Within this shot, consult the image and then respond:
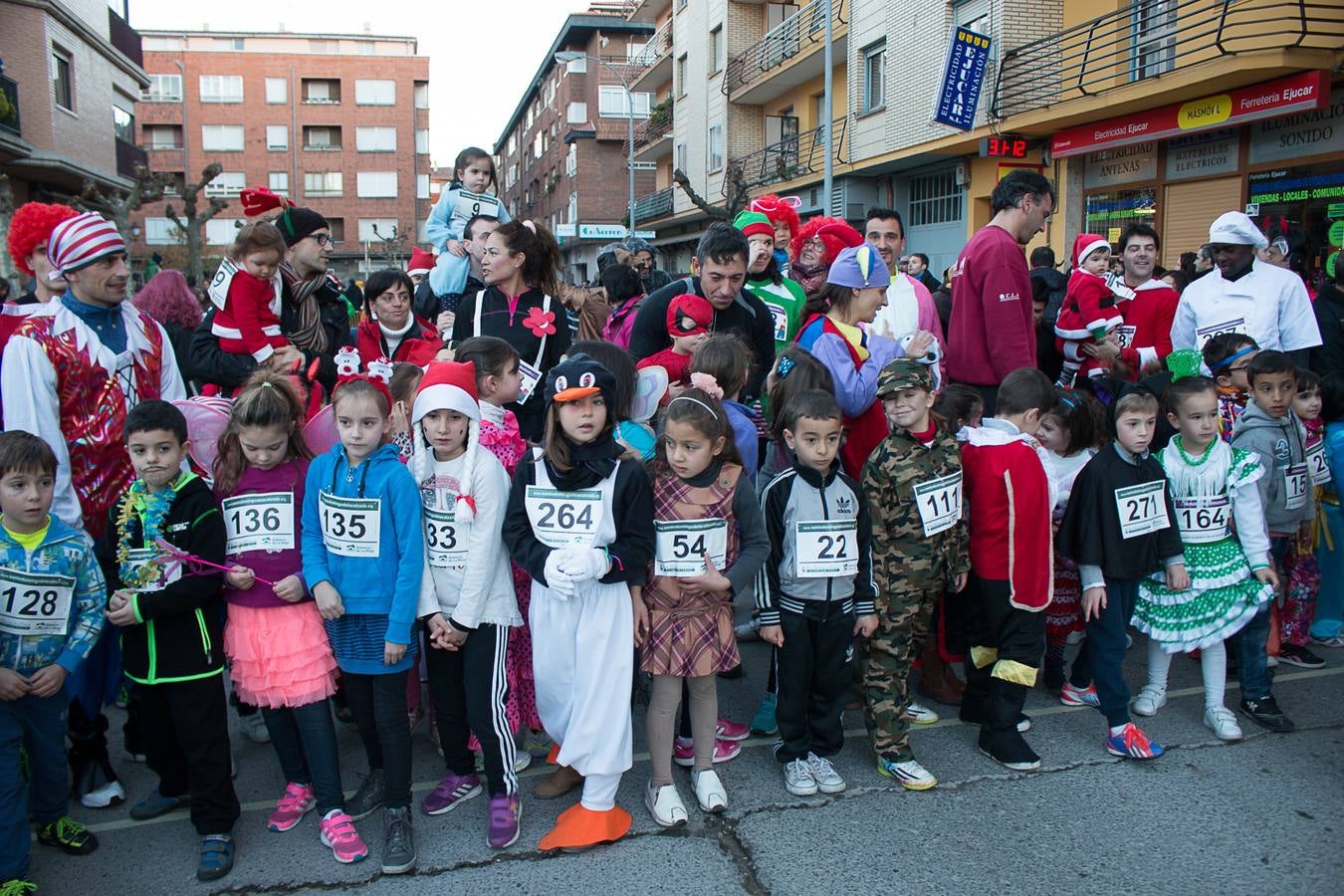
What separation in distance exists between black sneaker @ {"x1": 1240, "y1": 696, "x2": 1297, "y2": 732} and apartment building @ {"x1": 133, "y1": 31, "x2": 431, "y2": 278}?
5588 centimetres

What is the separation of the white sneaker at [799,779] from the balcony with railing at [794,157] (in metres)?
20.0

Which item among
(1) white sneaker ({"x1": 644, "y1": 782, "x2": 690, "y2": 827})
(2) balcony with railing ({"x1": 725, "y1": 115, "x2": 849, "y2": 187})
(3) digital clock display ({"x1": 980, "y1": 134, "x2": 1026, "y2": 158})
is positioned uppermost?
(2) balcony with railing ({"x1": 725, "y1": 115, "x2": 849, "y2": 187})

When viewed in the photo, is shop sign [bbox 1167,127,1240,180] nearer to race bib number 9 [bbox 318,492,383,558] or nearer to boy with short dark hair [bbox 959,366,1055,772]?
boy with short dark hair [bbox 959,366,1055,772]

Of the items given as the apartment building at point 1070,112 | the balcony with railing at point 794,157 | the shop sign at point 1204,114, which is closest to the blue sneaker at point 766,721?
the apartment building at point 1070,112

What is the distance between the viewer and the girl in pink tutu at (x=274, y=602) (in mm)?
3416

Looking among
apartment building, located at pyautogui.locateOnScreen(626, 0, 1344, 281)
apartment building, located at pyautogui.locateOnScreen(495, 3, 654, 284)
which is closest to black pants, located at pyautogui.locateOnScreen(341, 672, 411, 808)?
apartment building, located at pyautogui.locateOnScreen(626, 0, 1344, 281)

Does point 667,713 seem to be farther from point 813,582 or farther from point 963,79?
point 963,79

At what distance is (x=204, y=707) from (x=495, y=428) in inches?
59.7

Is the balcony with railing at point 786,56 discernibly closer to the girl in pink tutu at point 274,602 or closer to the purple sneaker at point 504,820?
the girl in pink tutu at point 274,602

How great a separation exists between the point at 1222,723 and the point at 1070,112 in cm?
1235

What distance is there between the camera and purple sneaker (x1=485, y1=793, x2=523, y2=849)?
3373mm

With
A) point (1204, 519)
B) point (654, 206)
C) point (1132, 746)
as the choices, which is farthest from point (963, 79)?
point (654, 206)

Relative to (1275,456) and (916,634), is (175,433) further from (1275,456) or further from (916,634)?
(1275,456)

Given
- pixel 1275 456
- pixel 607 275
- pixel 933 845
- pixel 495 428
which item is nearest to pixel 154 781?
pixel 495 428
